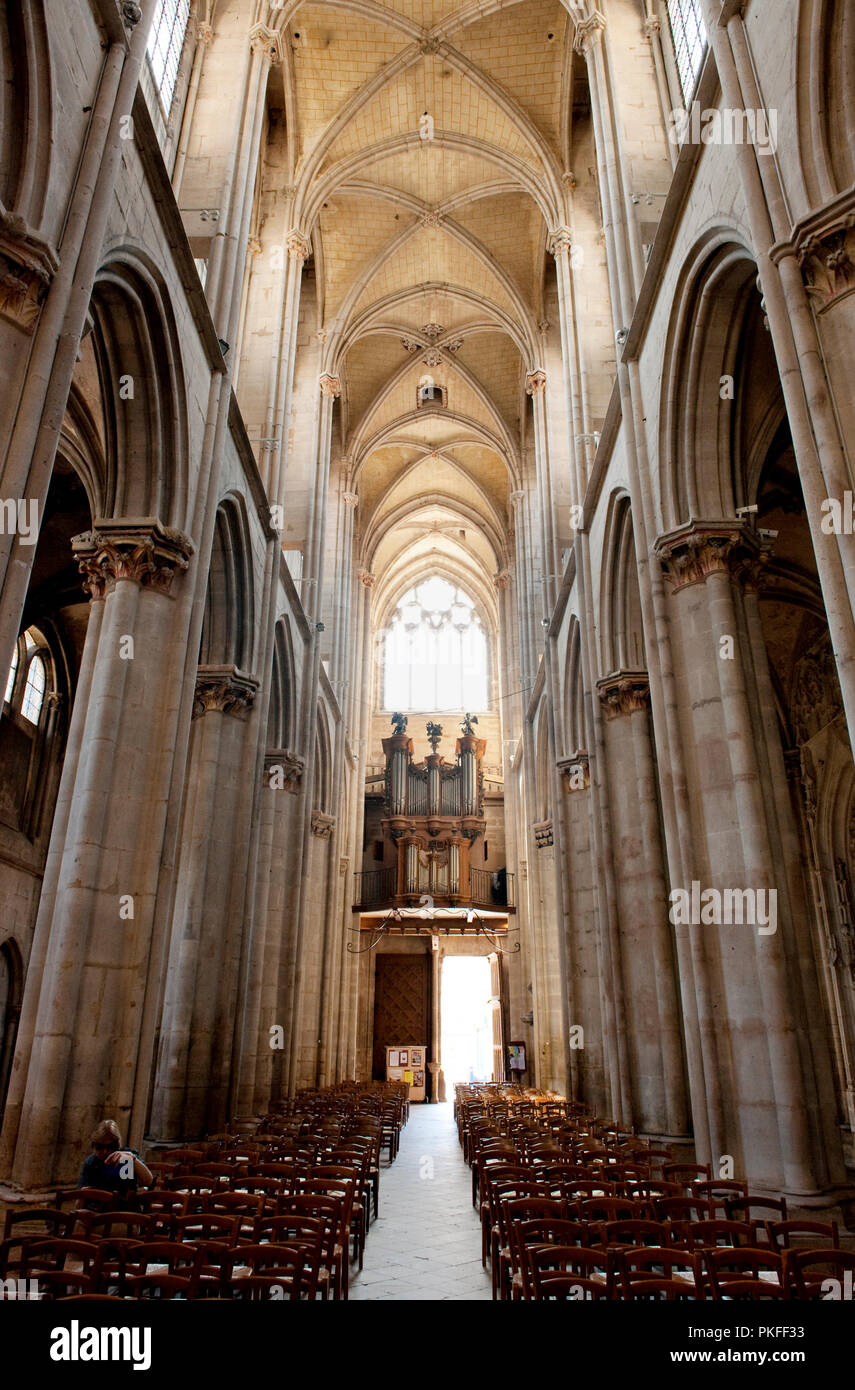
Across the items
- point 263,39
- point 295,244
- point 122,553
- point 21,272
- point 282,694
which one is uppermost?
point 295,244

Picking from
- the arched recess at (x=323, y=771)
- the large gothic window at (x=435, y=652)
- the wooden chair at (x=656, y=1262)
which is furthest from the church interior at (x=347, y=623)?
the large gothic window at (x=435, y=652)

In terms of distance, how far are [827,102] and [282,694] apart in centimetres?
1358

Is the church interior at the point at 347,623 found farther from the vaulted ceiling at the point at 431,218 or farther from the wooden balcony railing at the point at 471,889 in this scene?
the wooden balcony railing at the point at 471,889

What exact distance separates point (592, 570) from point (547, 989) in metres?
12.5

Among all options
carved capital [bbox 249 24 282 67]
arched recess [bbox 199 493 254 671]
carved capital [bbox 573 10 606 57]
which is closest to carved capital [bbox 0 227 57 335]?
arched recess [bbox 199 493 254 671]

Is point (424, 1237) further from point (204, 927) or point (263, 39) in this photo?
point (263, 39)

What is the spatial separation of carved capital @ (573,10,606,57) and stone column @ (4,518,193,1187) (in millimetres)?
12246

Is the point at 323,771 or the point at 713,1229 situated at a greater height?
the point at 323,771

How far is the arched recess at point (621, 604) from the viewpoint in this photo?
13.9m

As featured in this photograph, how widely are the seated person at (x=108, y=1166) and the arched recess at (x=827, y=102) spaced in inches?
345

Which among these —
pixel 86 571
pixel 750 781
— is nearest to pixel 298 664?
pixel 86 571

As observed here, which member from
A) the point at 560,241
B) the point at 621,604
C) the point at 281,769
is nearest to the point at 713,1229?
the point at 621,604

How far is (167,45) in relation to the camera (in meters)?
13.7

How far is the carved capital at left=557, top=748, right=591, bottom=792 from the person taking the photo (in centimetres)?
1748
